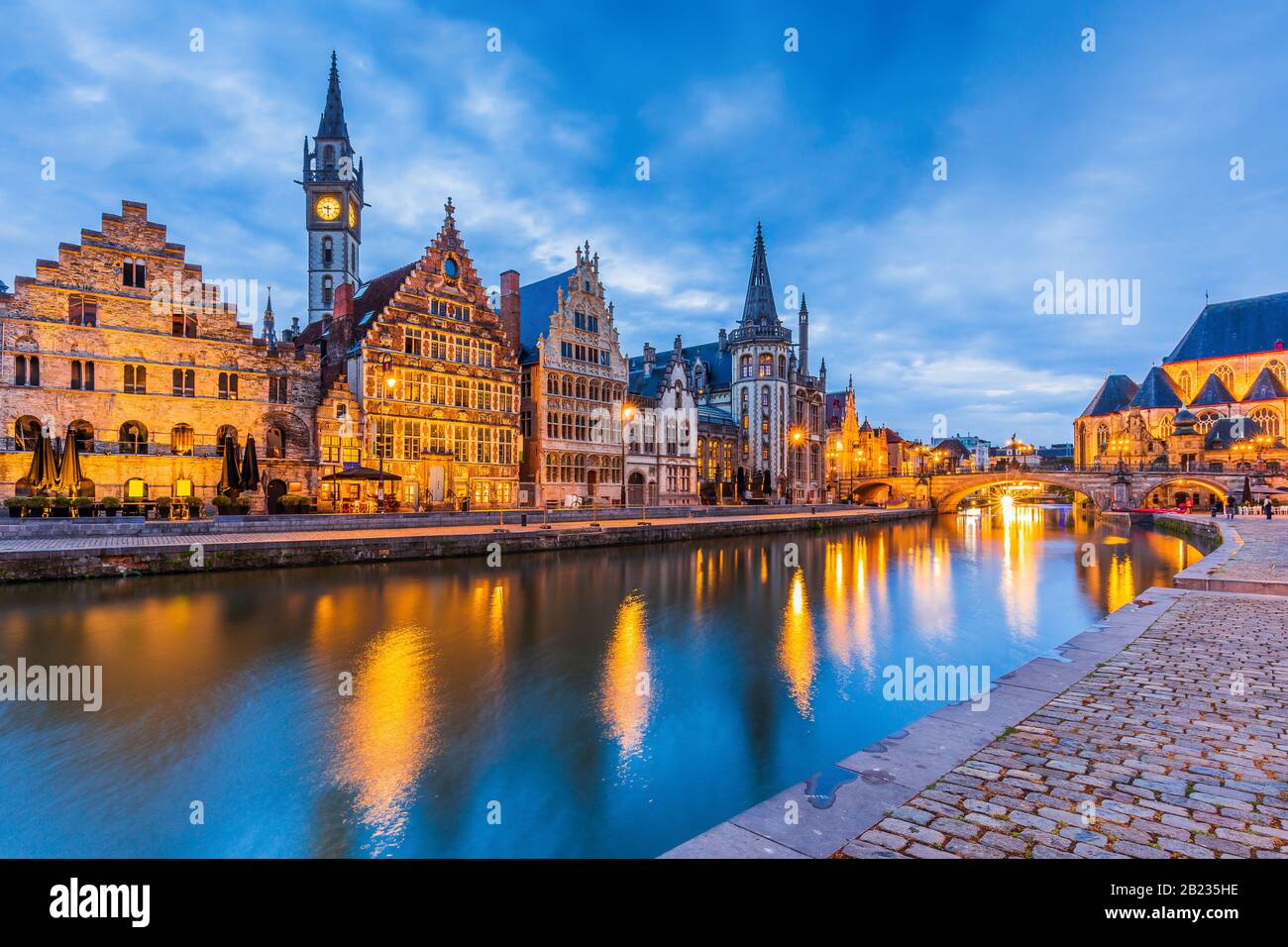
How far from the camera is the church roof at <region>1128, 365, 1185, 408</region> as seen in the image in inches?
3063

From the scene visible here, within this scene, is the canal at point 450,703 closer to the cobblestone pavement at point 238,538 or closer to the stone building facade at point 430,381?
the cobblestone pavement at point 238,538

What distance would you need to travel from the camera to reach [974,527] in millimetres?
55250

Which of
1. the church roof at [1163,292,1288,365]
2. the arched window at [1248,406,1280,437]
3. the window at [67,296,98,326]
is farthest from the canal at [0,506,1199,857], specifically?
the church roof at [1163,292,1288,365]

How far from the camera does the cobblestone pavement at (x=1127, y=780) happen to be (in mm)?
4125

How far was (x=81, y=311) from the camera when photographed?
28.7 m

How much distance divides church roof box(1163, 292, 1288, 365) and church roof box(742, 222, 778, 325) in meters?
54.7

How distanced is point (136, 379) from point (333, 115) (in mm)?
34629

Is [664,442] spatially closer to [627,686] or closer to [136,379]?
[136,379]

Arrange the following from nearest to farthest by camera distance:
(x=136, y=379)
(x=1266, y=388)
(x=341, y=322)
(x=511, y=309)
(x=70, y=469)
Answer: (x=70, y=469) < (x=136, y=379) < (x=341, y=322) < (x=511, y=309) < (x=1266, y=388)

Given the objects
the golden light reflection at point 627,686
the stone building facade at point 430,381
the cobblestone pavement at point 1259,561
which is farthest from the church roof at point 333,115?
the cobblestone pavement at point 1259,561

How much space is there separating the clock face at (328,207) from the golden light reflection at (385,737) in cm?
5107

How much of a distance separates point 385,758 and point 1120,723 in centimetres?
795

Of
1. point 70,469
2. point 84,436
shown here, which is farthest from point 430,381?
point 70,469
